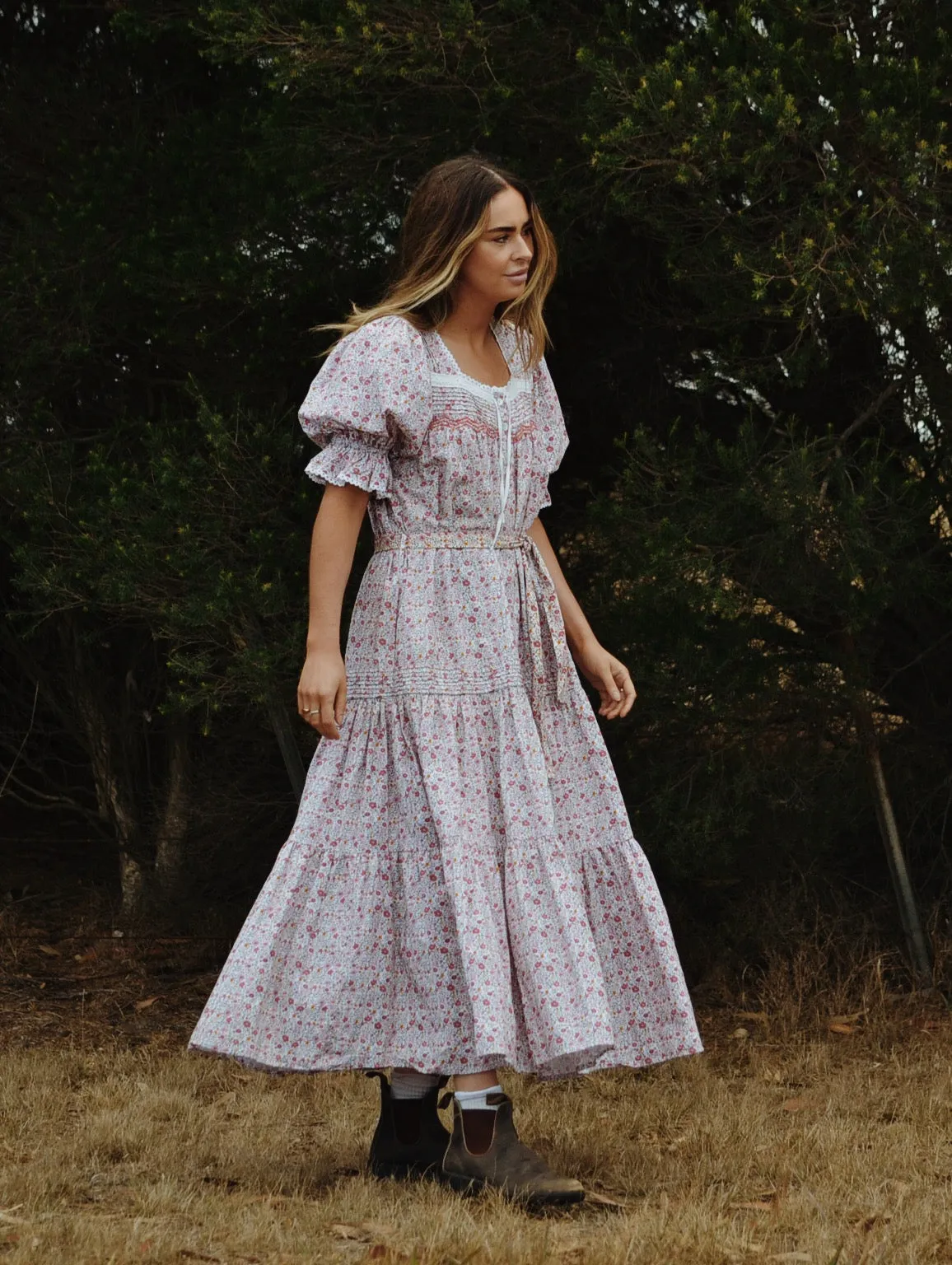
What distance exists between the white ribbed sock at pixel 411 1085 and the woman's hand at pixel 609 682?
0.81 metres

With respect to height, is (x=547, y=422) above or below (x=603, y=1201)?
above

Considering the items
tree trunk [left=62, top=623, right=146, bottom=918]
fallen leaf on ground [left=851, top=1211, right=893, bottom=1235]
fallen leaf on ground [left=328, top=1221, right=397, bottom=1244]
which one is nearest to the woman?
fallen leaf on ground [left=328, top=1221, right=397, bottom=1244]

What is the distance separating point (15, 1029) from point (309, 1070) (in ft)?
9.07

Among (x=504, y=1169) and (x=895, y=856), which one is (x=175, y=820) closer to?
(x=895, y=856)

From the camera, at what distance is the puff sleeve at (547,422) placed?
3379 mm

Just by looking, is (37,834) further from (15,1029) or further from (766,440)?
(766,440)

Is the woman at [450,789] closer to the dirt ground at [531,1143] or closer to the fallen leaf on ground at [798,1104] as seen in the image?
the dirt ground at [531,1143]

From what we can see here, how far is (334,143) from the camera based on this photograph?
188 inches

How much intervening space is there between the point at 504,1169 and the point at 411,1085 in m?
0.29

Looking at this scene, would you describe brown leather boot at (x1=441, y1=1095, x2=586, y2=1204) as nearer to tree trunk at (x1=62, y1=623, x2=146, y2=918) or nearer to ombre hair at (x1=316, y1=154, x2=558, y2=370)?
ombre hair at (x1=316, y1=154, x2=558, y2=370)

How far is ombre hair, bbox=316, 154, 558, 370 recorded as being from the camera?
3.20 meters

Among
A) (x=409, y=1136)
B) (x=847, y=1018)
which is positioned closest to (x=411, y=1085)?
(x=409, y=1136)

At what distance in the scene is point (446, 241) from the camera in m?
3.23

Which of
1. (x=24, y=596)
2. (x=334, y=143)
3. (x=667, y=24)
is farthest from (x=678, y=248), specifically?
(x=24, y=596)
